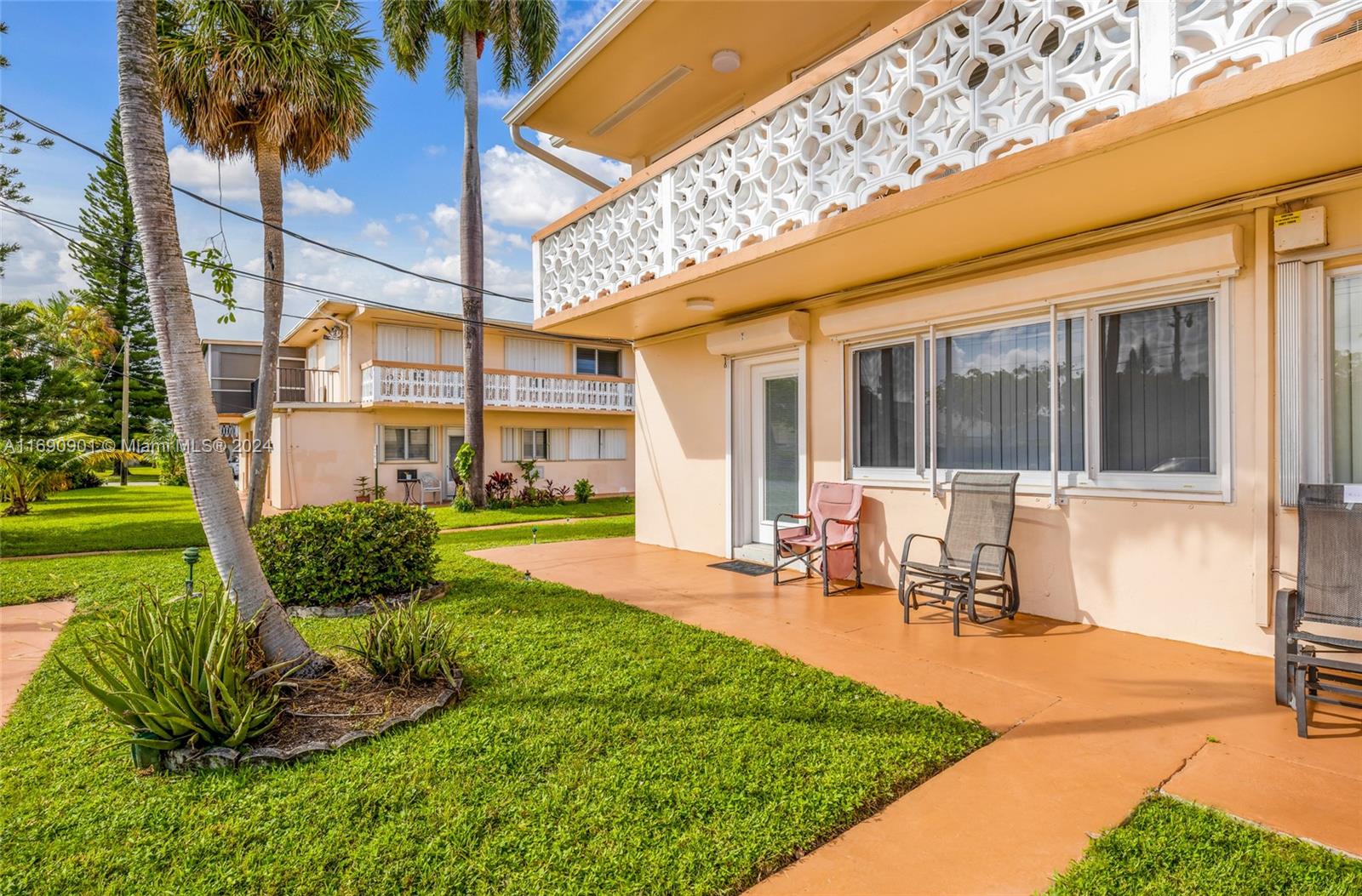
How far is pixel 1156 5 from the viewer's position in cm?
362

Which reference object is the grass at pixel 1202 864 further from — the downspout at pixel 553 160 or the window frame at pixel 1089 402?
the downspout at pixel 553 160

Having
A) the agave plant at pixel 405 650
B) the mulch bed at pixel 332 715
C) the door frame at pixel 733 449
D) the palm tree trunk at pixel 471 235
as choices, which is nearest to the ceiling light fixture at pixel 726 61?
the door frame at pixel 733 449

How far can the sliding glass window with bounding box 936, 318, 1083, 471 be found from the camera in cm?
566

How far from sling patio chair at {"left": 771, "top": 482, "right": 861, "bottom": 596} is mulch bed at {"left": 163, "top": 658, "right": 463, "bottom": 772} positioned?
4.07m

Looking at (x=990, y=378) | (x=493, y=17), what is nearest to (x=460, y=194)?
(x=493, y=17)

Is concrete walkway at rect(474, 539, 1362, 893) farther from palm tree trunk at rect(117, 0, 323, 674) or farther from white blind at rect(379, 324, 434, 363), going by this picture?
white blind at rect(379, 324, 434, 363)

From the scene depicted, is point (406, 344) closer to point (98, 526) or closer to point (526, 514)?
point (526, 514)

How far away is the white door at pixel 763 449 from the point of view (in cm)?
830

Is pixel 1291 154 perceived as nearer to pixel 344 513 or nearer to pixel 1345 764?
pixel 1345 764

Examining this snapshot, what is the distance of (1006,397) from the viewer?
611 centimetres

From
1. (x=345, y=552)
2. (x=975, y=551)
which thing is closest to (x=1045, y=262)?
(x=975, y=551)

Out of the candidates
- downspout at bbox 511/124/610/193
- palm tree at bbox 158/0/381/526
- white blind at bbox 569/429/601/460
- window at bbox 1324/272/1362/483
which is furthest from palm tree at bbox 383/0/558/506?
window at bbox 1324/272/1362/483

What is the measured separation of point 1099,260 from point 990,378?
1.37 metres

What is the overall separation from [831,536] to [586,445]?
1682cm
